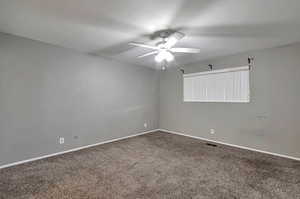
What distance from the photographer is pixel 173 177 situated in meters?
2.25

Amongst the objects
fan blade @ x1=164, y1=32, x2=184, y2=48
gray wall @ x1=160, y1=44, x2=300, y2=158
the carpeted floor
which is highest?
fan blade @ x1=164, y1=32, x2=184, y2=48

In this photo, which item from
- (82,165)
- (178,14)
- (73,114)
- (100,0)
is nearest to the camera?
(100,0)

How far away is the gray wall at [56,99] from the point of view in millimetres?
2547

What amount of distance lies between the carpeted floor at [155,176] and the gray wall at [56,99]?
0.43 m

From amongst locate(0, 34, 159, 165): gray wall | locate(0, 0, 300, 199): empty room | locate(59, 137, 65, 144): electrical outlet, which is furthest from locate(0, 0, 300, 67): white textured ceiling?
locate(59, 137, 65, 144): electrical outlet

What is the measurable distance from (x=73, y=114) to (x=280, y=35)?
4.33 m

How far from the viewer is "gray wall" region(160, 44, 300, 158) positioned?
2908mm

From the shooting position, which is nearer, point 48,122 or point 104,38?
point 104,38

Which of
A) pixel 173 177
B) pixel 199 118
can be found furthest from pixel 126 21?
pixel 199 118

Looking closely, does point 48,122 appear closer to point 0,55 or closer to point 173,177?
point 0,55

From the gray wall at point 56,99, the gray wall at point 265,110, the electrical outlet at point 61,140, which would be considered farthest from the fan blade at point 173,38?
the electrical outlet at point 61,140

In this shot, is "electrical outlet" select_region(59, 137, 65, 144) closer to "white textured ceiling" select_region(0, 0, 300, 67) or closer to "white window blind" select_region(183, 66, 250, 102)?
"white textured ceiling" select_region(0, 0, 300, 67)

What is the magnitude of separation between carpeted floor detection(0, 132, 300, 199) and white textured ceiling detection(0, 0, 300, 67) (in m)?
2.30

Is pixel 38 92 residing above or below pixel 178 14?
below
